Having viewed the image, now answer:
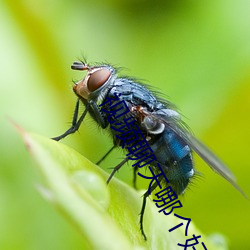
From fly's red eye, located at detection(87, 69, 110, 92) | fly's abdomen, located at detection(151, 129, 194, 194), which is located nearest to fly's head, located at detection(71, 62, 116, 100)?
fly's red eye, located at detection(87, 69, 110, 92)

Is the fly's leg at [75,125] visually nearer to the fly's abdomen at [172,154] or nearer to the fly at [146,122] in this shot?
the fly at [146,122]

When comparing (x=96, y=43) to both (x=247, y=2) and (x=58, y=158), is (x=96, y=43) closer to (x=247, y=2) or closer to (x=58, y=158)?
(x=247, y=2)

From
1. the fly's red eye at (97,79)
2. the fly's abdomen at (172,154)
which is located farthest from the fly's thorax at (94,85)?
the fly's abdomen at (172,154)

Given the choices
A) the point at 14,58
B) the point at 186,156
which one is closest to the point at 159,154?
the point at 186,156

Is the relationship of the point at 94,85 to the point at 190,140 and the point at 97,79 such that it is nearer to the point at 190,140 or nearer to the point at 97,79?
the point at 97,79

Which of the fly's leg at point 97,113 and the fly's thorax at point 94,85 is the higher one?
the fly's thorax at point 94,85
